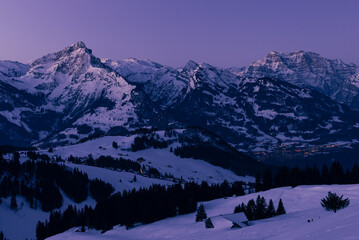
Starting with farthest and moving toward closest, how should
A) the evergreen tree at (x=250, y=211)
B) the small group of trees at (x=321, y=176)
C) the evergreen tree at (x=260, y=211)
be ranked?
1. the small group of trees at (x=321, y=176)
2. the evergreen tree at (x=250, y=211)
3. the evergreen tree at (x=260, y=211)

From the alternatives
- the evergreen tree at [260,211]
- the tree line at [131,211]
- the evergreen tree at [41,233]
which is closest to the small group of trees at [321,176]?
the tree line at [131,211]

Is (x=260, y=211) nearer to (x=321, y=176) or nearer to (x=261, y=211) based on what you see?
(x=261, y=211)

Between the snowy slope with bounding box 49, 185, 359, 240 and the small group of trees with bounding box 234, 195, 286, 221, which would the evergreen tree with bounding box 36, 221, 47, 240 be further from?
the small group of trees with bounding box 234, 195, 286, 221

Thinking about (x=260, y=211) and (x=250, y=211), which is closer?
(x=260, y=211)

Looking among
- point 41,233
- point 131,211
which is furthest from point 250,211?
point 41,233

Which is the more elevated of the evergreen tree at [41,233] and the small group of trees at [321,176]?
the small group of trees at [321,176]

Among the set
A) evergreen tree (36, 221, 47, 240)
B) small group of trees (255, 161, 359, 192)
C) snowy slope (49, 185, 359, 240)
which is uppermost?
small group of trees (255, 161, 359, 192)

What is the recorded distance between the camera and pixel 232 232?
3246 inches

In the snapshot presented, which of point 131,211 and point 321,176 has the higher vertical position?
point 321,176

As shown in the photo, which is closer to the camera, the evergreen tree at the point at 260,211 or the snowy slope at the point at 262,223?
the snowy slope at the point at 262,223

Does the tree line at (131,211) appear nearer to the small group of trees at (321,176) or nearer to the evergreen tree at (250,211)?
the evergreen tree at (250,211)

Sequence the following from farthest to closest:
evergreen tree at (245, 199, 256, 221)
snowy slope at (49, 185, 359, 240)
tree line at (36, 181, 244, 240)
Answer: tree line at (36, 181, 244, 240)
evergreen tree at (245, 199, 256, 221)
snowy slope at (49, 185, 359, 240)

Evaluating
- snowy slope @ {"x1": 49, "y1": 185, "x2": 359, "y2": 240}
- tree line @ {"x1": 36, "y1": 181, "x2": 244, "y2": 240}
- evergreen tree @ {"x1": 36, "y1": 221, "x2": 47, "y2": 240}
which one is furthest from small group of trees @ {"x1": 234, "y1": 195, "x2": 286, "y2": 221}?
evergreen tree @ {"x1": 36, "y1": 221, "x2": 47, "y2": 240}

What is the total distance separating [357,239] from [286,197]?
330 ft
